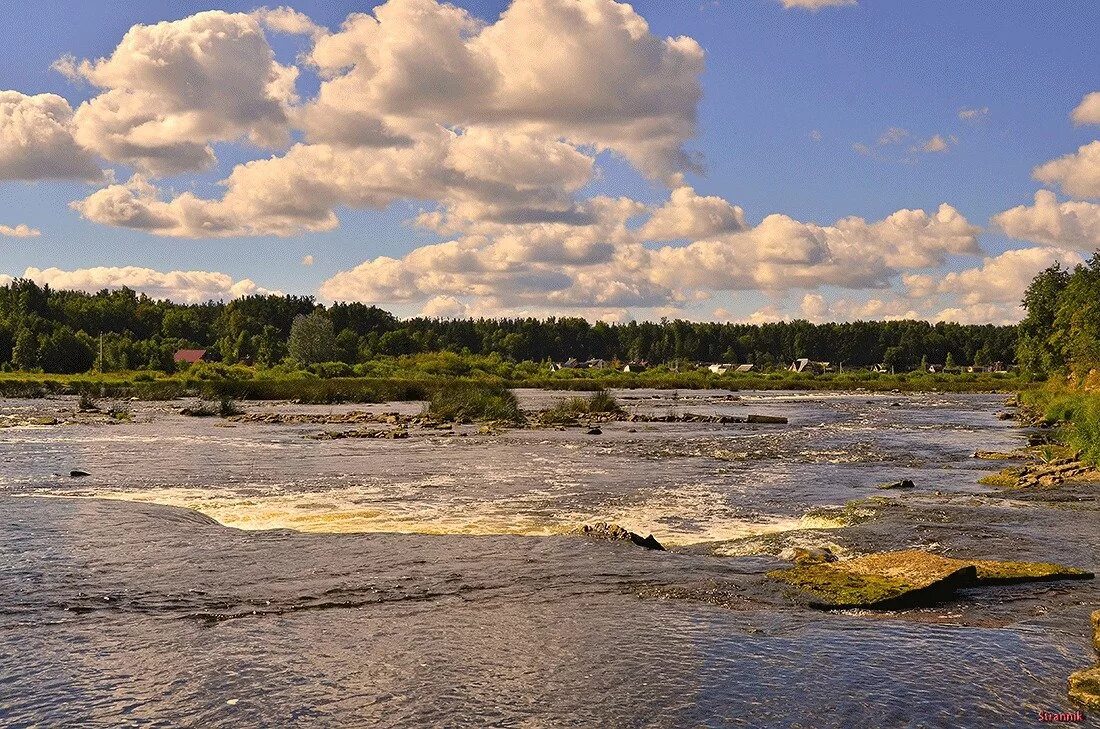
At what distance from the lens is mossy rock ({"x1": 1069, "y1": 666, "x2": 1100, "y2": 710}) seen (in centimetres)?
1065

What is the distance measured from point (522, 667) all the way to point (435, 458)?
99.8 feet

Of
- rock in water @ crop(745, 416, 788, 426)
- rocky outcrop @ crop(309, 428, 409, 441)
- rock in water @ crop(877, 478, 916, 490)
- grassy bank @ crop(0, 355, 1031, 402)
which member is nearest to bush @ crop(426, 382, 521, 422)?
rocky outcrop @ crop(309, 428, 409, 441)

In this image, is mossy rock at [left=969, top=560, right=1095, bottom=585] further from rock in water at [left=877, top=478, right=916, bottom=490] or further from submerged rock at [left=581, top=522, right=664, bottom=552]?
rock in water at [left=877, top=478, right=916, bottom=490]

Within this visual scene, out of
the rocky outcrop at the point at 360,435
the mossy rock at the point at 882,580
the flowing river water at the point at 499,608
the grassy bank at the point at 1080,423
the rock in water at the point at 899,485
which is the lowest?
the rocky outcrop at the point at 360,435

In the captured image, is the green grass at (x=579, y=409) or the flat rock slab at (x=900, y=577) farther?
the green grass at (x=579, y=409)

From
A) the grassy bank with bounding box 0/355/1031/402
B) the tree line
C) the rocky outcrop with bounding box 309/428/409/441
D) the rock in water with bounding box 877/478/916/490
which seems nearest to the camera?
the rock in water with bounding box 877/478/916/490

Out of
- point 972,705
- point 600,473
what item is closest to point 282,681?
point 972,705

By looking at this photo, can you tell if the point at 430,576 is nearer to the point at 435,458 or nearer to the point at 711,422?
the point at 435,458

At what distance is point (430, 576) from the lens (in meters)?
17.7

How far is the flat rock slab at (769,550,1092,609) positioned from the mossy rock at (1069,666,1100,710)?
13.4 ft

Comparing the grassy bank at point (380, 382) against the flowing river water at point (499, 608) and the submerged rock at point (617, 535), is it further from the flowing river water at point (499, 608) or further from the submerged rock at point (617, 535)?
the submerged rock at point (617, 535)

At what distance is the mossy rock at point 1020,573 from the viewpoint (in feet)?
54.9

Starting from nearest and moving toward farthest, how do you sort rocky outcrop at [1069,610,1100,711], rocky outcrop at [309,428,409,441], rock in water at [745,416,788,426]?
rocky outcrop at [1069,610,1100,711], rocky outcrop at [309,428,409,441], rock in water at [745,416,788,426]

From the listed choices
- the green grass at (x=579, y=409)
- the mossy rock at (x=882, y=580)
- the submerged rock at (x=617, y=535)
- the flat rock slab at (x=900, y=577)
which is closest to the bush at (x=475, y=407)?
the green grass at (x=579, y=409)
